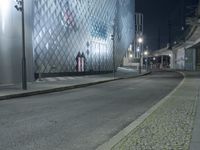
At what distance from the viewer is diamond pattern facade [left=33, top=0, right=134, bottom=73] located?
42906mm

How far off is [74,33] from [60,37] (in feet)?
16.8

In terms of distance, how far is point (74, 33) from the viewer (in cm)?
5291

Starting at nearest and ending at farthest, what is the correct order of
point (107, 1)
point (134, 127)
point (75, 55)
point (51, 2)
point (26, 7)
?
1. point (134, 127)
2. point (26, 7)
3. point (51, 2)
4. point (75, 55)
5. point (107, 1)

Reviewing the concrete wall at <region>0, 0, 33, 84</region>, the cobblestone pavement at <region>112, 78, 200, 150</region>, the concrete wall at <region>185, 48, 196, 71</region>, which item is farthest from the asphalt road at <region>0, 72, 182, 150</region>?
the concrete wall at <region>185, 48, 196, 71</region>

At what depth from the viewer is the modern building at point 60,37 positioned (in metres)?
33.7

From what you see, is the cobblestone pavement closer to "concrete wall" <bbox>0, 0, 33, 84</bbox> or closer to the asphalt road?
the asphalt road

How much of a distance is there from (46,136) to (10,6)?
24762 millimetres

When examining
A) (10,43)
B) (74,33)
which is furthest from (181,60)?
(10,43)

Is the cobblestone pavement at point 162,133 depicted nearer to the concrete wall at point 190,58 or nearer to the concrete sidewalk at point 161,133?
the concrete sidewalk at point 161,133

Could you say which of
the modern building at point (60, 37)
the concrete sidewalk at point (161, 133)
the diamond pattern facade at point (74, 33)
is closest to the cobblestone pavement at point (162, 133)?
the concrete sidewalk at point (161, 133)

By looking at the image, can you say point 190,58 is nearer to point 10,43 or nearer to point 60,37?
point 60,37

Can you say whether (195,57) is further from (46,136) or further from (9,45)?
(46,136)

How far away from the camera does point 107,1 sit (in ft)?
227

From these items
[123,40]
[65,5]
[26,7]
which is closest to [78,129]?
[26,7]
